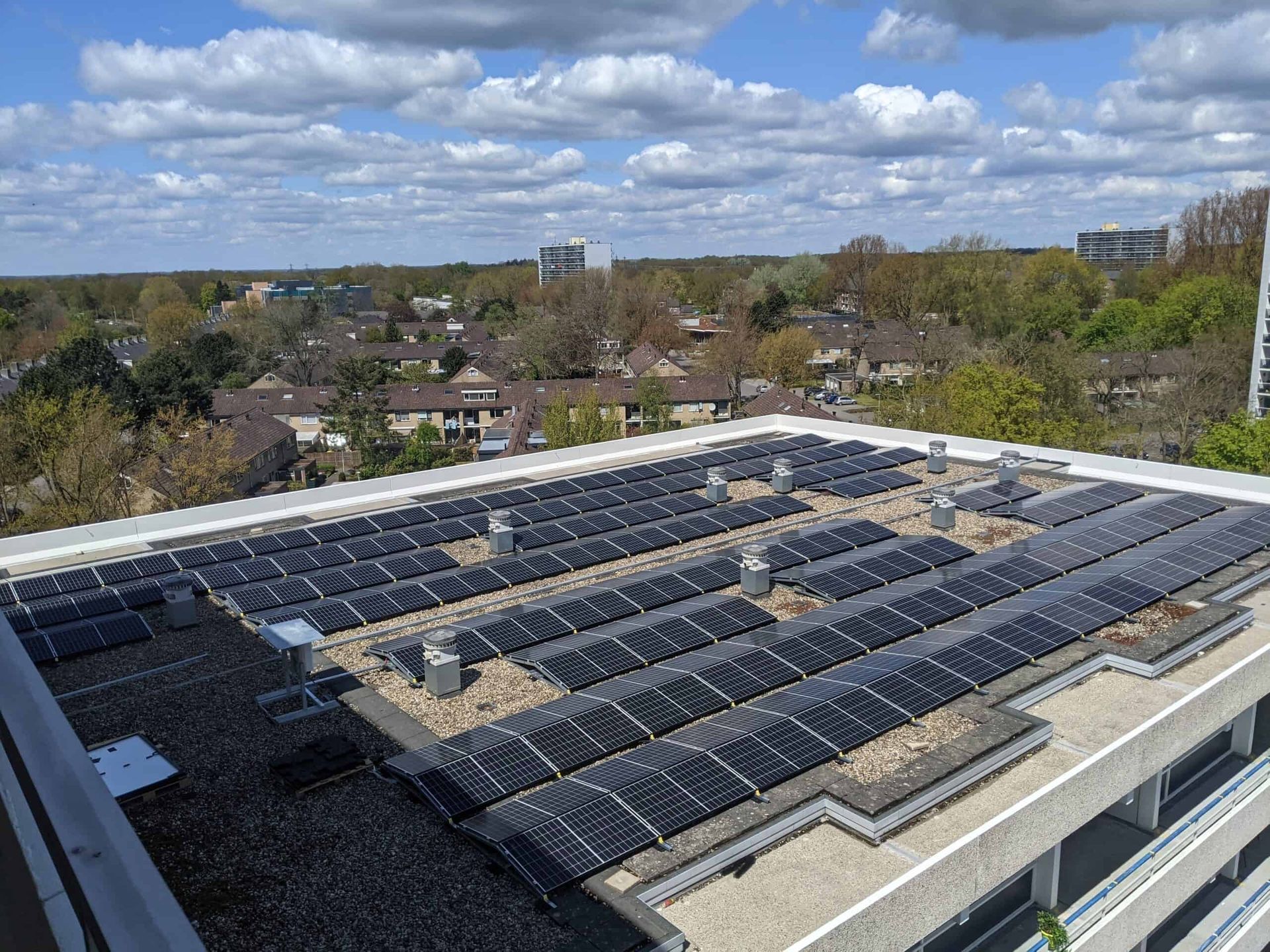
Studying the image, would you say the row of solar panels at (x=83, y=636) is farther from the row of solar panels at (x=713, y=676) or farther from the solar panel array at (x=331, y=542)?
the row of solar panels at (x=713, y=676)

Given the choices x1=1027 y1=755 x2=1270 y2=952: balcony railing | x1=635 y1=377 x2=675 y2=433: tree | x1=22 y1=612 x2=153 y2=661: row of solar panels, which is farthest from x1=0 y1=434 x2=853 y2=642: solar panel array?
x1=635 y1=377 x2=675 y2=433: tree

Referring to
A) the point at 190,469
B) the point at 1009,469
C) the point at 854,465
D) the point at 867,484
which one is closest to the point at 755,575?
the point at 867,484

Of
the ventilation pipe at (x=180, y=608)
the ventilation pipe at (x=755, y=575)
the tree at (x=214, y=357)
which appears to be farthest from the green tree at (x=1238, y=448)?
the tree at (x=214, y=357)

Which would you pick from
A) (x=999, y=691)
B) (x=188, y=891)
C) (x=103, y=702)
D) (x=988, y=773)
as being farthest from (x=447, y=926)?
(x=999, y=691)

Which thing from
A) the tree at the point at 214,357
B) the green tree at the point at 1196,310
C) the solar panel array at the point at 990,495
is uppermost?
the green tree at the point at 1196,310

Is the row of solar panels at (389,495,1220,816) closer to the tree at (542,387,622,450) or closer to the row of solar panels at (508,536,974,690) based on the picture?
the row of solar panels at (508,536,974,690)

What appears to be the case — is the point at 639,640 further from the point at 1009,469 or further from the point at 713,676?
the point at 1009,469

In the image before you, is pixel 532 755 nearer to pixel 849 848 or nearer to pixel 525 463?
pixel 849 848

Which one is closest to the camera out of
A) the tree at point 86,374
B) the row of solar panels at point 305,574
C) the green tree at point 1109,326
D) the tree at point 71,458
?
the row of solar panels at point 305,574
